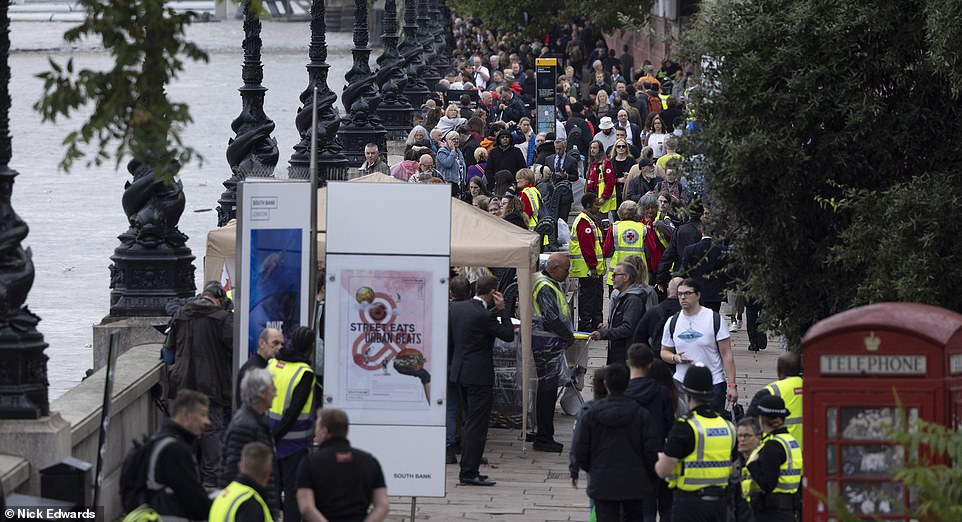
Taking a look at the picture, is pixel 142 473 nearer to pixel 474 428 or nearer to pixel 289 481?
pixel 289 481

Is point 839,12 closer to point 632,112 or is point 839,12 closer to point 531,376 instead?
point 531,376

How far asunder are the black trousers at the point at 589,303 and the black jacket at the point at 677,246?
1.52 m

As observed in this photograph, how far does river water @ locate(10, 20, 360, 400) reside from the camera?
2191 centimetres

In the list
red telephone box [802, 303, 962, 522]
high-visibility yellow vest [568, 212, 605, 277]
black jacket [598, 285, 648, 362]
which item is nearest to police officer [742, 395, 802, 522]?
red telephone box [802, 303, 962, 522]

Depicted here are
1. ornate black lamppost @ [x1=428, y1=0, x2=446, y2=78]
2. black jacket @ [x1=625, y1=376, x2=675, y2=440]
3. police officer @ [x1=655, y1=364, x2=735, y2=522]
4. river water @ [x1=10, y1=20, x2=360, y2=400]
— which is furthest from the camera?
ornate black lamppost @ [x1=428, y1=0, x2=446, y2=78]

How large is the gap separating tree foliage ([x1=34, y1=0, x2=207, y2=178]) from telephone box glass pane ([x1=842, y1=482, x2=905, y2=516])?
3465mm

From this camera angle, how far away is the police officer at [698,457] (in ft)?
32.6

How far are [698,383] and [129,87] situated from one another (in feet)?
12.9

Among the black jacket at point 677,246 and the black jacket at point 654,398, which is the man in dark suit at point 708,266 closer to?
the black jacket at point 677,246

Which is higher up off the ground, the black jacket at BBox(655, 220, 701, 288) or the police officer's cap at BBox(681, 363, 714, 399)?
the black jacket at BBox(655, 220, 701, 288)

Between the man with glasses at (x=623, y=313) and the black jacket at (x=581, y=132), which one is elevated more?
the black jacket at (x=581, y=132)

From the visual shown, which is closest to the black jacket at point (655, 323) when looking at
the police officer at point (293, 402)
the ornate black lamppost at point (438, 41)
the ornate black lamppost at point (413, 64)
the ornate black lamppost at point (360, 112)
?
the police officer at point (293, 402)

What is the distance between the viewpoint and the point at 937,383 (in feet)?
26.3

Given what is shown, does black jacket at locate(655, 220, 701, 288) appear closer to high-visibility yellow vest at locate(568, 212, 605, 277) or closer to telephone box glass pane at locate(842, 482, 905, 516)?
high-visibility yellow vest at locate(568, 212, 605, 277)
